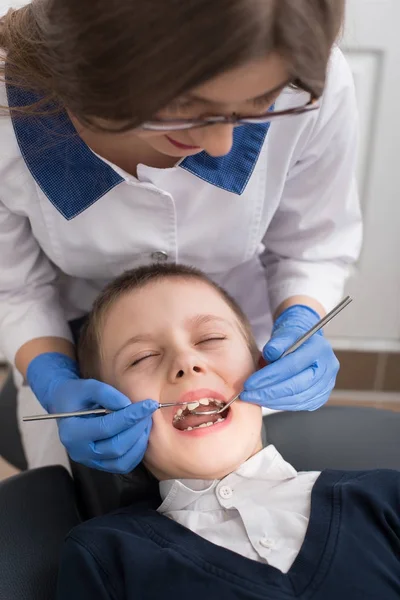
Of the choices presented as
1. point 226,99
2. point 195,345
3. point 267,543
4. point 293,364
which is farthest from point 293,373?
point 226,99

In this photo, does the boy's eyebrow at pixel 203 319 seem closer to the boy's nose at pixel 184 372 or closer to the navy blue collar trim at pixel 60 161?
the boy's nose at pixel 184 372

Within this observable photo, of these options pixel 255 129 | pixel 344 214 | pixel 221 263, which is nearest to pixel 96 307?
pixel 221 263

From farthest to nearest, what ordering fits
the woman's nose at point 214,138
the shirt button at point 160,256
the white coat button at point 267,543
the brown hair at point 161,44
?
the shirt button at point 160,256 < the white coat button at point 267,543 < the woman's nose at point 214,138 < the brown hair at point 161,44

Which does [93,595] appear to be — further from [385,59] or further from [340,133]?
[385,59]

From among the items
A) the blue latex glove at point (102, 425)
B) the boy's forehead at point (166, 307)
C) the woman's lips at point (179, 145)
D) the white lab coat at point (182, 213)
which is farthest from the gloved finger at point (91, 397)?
the woman's lips at point (179, 145)

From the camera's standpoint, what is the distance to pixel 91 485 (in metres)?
1.21

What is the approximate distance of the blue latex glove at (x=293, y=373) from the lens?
1.02m

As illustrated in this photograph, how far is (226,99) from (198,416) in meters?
0.49

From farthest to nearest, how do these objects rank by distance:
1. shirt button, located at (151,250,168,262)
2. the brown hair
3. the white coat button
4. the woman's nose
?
shirt button, located at (151,250,168,262) → the white coat button → the woman's nose → the brown hair

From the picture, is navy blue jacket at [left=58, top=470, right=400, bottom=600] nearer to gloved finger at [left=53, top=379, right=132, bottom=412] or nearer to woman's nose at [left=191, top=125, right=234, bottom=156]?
gloved finger at [left=53, top=379, right=132, bottom=412]

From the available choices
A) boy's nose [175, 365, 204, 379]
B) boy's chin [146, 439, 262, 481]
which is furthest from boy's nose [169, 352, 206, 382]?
boy's chin [146, 439, 262, 481]

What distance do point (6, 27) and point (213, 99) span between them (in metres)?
0.42

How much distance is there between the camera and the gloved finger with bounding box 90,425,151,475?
0.99m

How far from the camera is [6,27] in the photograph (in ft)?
3.20
